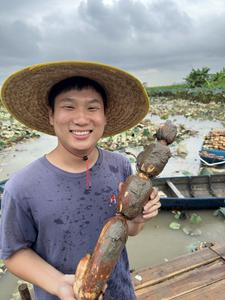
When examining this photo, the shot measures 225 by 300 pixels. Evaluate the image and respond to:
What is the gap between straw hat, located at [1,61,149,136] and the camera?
1.56m

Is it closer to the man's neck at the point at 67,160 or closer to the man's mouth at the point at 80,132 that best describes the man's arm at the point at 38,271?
the man's neck at the point at 67,160

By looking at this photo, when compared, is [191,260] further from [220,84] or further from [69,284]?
[220,84]

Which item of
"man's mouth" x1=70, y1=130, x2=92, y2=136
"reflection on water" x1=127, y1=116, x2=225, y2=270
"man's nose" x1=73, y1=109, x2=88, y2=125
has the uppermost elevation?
"man's nose" x1=73, y1=109, x2=88, y2=125

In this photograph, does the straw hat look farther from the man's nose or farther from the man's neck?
the man's neck

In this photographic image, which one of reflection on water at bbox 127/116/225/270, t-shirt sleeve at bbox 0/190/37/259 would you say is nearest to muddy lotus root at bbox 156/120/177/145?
t-shirt sleeve at bbox 0/190/37/259

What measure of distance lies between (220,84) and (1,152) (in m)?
39.1

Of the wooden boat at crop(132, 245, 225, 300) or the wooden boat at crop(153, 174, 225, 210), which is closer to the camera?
the wooden boat at crop(132, 245, 225, 300)

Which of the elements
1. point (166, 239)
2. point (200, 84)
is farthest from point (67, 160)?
point (200, 84)

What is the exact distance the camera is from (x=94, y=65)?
154 centimetres

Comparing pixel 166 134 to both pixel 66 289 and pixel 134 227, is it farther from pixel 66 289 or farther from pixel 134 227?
pixel 66 289

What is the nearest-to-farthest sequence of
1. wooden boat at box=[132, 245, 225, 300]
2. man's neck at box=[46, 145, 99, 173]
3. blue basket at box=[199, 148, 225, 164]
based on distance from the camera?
man's neck at box=[46, 145, 99, 173], wooden boat at box=[132, 245, 225, 300], blue basket at box=[199, 148, 225, 164]

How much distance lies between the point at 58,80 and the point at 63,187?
1.88 ft

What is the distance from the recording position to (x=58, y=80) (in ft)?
5.40

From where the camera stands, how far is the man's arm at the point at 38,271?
1414 millimetres
